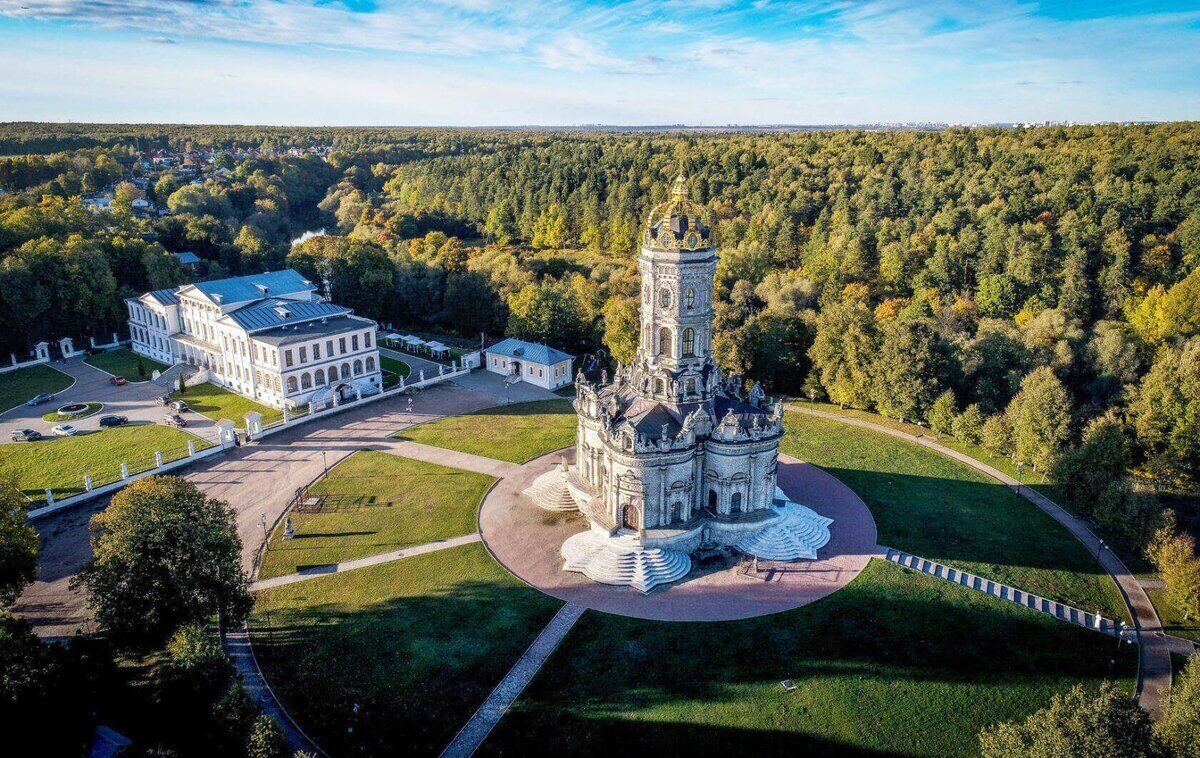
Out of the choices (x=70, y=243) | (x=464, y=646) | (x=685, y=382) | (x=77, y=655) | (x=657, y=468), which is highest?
(x=70, y=243)

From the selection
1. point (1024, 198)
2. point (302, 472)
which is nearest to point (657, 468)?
point (302, 472)


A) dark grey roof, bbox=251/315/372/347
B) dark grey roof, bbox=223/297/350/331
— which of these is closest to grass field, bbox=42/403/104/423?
dark grey roof, bbox=223/297/350/331

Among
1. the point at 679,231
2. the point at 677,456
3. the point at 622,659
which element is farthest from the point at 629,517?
the point at 679,231

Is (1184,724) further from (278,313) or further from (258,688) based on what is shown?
(278,313)

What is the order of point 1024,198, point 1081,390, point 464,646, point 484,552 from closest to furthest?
point 464,646
point 484,552
point 1081,390
point 1024,198

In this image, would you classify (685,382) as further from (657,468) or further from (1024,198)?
(1024,198)

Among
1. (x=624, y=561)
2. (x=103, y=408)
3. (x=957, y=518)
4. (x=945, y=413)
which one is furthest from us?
(x=103, y=408)

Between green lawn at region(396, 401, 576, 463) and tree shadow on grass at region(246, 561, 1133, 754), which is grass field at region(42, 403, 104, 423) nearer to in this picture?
green lawn at region(396, 401, 576, 463)

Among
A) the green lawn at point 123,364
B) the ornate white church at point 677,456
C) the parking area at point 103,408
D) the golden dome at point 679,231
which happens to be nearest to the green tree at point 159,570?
the ornate white church at point 677,456
